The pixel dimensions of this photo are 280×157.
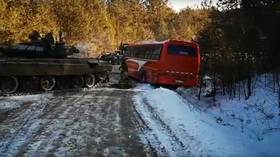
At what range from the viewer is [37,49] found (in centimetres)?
2122

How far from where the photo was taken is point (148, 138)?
33.6 ft

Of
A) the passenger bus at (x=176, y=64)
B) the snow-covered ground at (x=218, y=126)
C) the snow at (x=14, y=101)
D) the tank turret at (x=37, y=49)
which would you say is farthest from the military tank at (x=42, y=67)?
the snow-covered ground at (x=218, y=126)

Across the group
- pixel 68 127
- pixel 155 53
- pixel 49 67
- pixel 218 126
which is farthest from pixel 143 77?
pixel 68 127

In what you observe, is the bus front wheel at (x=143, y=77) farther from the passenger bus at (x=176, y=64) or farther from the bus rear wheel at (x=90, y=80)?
the bus rear wheel at (x=90, y=80)

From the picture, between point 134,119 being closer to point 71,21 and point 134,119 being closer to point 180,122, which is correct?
point 180,122

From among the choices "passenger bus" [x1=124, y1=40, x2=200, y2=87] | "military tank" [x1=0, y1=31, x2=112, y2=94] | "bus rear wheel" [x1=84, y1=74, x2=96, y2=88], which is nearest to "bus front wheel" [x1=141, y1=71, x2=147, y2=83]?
"passenger bus" [x1=124, y1=40, x2=200, y2=87]

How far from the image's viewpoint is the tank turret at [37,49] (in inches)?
805

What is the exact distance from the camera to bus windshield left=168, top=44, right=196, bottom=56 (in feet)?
81.0

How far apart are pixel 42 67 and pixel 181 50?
717 cm

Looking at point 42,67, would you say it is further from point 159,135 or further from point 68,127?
point 159,135

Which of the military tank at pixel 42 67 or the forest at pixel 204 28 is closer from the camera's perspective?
the forest at pixel 204 28

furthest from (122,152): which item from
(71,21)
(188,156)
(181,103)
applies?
(71,21)

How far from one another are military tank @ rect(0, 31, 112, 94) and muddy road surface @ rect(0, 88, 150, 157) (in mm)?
2565

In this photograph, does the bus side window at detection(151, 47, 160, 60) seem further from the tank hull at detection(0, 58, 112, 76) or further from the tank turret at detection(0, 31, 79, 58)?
the tank turret at detection(0, 31, 79, 58)
